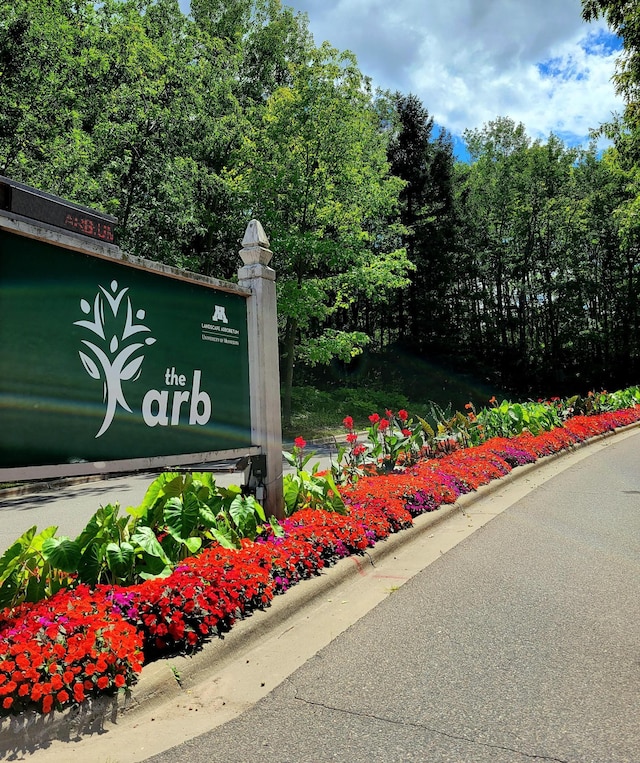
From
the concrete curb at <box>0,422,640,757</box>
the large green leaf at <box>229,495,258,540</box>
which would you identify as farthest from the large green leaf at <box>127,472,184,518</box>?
the concrete curb at <box>0,422,640,757</box>

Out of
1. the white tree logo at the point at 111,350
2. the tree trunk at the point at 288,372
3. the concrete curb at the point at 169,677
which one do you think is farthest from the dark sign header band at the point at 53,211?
the tree trunk at the point at 288,372

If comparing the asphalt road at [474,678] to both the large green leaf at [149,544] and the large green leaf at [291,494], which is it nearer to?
the large green leaf at [149,544]

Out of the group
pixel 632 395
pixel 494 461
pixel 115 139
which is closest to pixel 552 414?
pixel 494 461

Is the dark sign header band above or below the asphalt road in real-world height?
above

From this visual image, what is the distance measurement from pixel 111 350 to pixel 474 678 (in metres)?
3.01

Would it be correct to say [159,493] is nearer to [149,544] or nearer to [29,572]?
[149,544]

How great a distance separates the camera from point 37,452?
352cm

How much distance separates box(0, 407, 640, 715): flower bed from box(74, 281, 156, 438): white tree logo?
3.77ft

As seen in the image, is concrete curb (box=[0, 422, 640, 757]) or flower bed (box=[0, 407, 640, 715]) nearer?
concrete curb (box=[0, 422, 640, 757])

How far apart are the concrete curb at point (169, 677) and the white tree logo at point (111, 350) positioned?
1578mm

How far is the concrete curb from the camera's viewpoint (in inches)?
100

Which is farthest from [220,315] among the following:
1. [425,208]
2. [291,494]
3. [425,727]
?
[425,208]

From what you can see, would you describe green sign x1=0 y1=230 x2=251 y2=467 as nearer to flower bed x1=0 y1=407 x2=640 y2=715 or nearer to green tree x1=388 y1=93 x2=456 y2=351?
flower bed x1=0 y1=407 x2=640 y2=715

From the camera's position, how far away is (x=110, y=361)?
398cm
